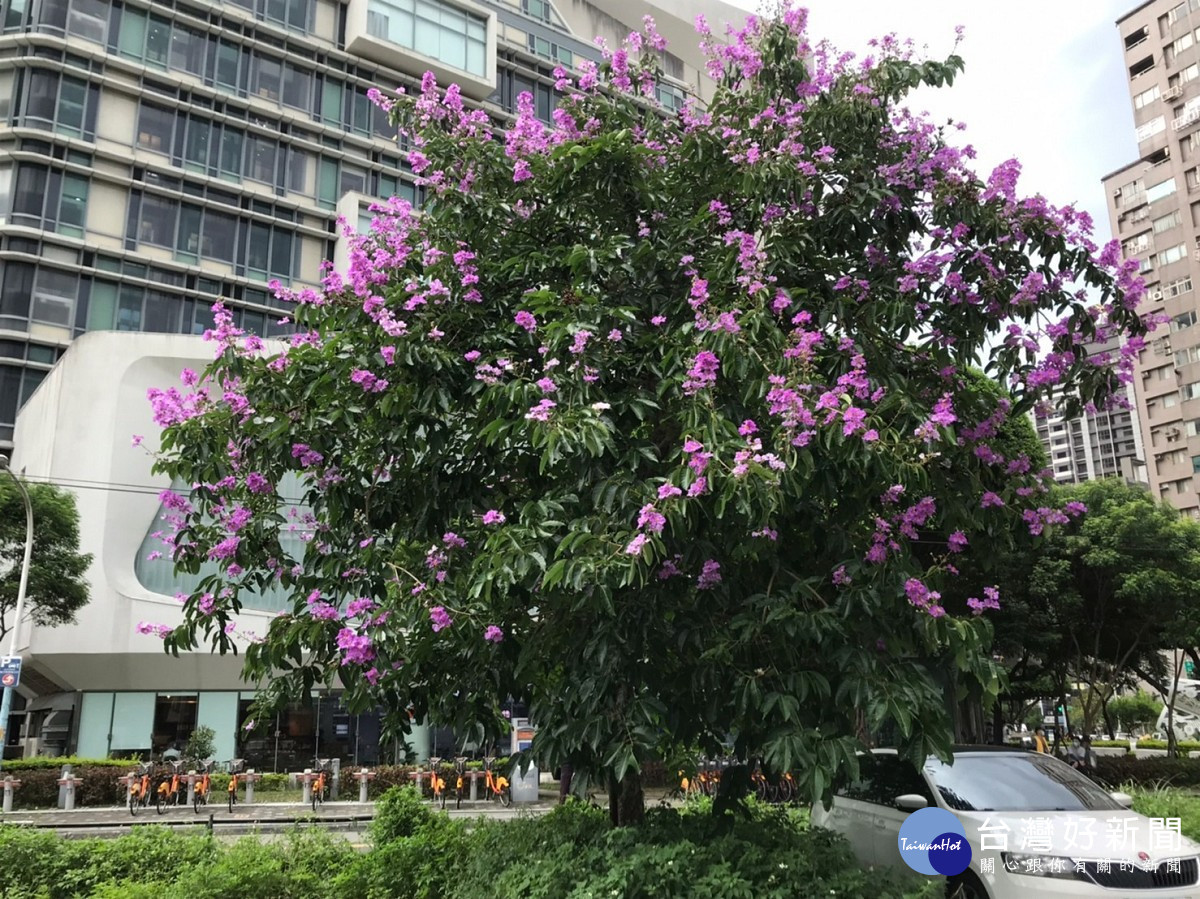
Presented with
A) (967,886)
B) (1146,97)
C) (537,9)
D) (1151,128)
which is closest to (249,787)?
(967,886)

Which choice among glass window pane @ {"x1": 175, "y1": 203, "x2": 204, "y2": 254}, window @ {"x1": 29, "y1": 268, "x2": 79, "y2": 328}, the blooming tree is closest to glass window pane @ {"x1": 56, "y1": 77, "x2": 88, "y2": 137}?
glass window pane @ {"x1": 175, "y1": 203, "x2": 204, "y2": 254}

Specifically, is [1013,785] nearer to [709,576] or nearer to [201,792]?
[709,576]

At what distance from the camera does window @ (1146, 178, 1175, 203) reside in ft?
203

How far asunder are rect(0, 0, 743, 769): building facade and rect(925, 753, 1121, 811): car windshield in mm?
22164

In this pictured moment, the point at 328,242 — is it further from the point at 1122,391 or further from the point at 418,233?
the point at 1122,391

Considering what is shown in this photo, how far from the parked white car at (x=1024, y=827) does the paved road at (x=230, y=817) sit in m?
10.4

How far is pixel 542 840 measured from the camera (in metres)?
6.72

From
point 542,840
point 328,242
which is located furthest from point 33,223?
point 542,840

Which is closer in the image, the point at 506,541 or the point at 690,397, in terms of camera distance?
the point at 506,541

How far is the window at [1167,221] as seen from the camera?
201 feet

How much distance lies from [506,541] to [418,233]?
3231 mm

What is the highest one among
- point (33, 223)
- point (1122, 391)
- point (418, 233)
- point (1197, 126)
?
point (1197, 126)

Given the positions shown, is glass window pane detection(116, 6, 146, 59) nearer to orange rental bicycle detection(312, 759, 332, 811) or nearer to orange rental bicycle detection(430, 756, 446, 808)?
orange rental bicycle detection(312, 759, 332, 811)

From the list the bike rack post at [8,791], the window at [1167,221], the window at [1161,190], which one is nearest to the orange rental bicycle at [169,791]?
the bike rack post at [8,791]
